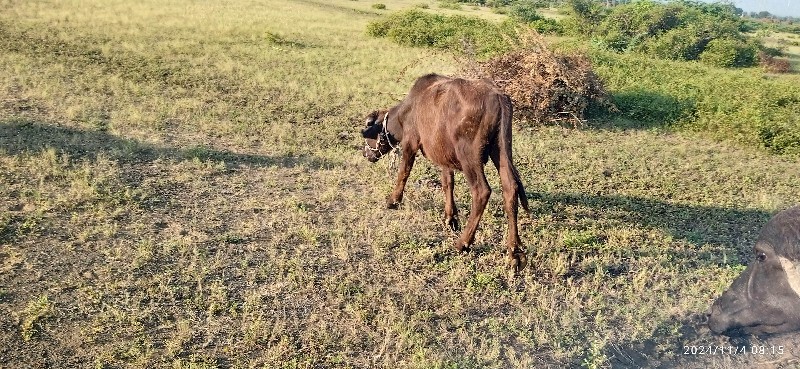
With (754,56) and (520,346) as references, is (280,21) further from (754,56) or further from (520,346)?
(520,346)

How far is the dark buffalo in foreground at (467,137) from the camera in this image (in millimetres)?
5246

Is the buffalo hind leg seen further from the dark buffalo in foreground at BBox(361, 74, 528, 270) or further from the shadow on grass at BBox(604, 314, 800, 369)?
the shadow on grass at BBox(604, 314, 800, 369)

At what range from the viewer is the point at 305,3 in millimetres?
30984

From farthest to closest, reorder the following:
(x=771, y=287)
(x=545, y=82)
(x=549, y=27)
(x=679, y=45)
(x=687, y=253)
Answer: (x=549, y=27) < (x=679, y=45) < (x=545, y=82) < (x=687, y=253) < (x=771, y=287)

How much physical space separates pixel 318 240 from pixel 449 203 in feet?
4.68

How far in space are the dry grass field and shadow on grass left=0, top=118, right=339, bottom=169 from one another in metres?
0.05

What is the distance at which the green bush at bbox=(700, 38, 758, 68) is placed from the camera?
17953 millimetres

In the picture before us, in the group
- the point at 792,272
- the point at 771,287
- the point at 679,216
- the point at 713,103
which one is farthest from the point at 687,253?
the point at 713,103

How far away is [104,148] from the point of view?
7.87 m

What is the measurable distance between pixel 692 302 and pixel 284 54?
509 inches

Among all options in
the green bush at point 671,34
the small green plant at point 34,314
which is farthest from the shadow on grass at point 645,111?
the small green plant at point 34,314

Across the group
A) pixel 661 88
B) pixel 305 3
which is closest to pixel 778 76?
pixel 661 88

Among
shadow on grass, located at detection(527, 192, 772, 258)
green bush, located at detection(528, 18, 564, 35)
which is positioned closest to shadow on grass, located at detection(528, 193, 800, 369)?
shadow on grass, located at detection(527, 192, 772, 258)

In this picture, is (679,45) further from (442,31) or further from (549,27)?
(442,31)
